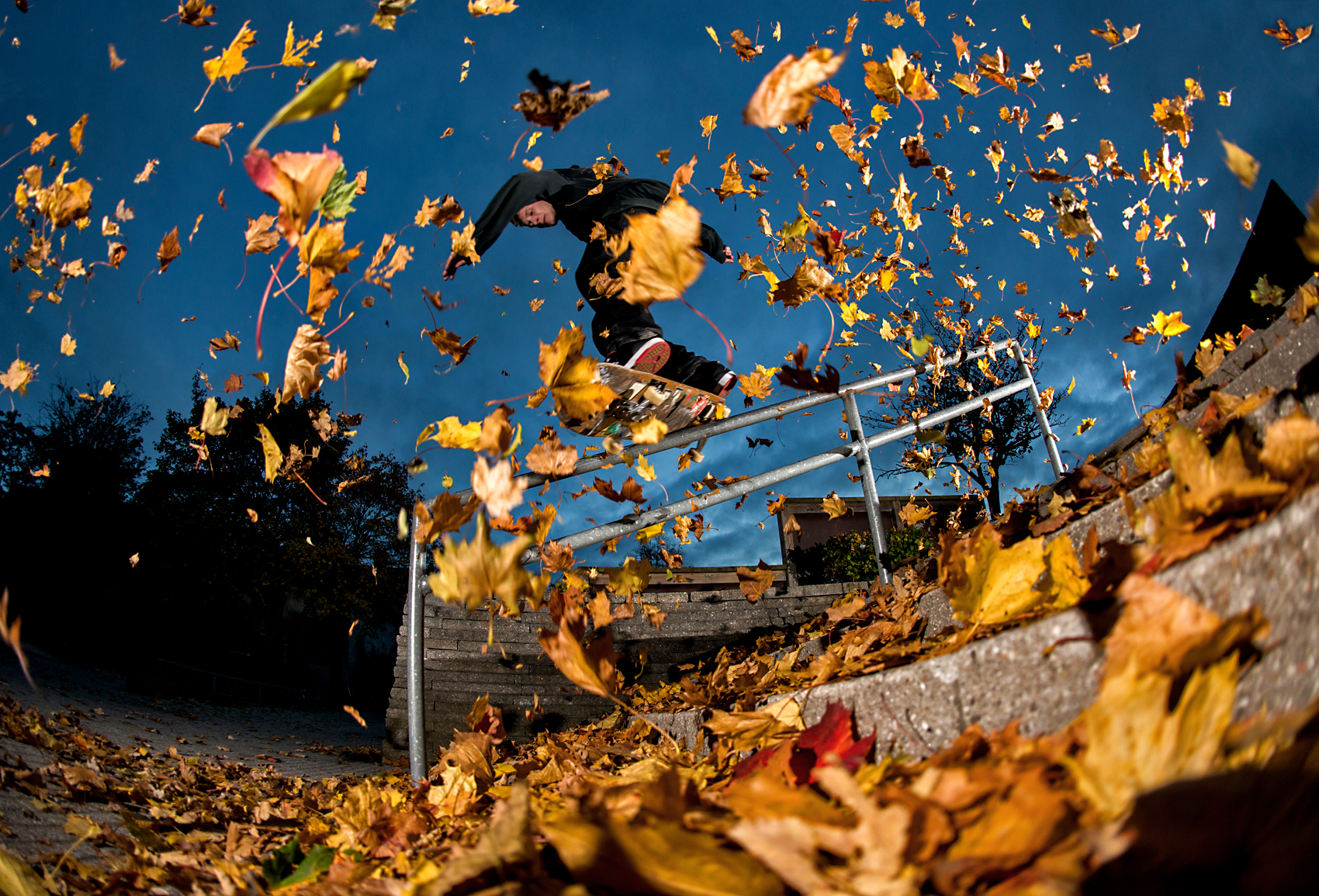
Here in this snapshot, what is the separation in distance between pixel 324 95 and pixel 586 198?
1955 mm

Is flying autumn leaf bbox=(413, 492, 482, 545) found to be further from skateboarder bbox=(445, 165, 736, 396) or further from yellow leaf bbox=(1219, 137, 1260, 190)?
yellow leaf bbox=(1219, 137, 1260, 190)

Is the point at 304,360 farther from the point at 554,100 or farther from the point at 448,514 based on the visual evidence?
the point at 554,100

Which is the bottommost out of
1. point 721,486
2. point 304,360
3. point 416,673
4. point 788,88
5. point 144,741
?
point 144,741

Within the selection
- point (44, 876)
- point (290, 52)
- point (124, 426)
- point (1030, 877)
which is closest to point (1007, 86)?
point (290, 52)

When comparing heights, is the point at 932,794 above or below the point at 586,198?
below

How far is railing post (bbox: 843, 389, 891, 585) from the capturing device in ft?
6.45

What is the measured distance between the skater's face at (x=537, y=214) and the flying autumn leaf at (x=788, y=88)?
1515 mm

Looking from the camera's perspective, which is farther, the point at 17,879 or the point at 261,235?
the point at 261,235

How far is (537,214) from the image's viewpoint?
7.79 ft

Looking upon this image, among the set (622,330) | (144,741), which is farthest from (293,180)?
(144,741)

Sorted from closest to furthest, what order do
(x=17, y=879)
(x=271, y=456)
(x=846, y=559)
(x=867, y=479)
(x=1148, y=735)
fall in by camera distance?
(x=1148, y=735) → (x=17, y=879) → (x=271, y=456) → (x=867, y=479) → (x=846, y=559)

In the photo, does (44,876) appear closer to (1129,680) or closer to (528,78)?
(1129,680)

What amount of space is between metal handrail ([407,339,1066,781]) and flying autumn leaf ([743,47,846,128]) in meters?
0.99

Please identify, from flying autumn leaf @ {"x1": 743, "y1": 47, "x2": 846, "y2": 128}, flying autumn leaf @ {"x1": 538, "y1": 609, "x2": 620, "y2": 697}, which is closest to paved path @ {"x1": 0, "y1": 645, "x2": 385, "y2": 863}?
flying autumn leaf @ {"x1": 538, "y1": 609, "x2": 620, "y2": 697}
